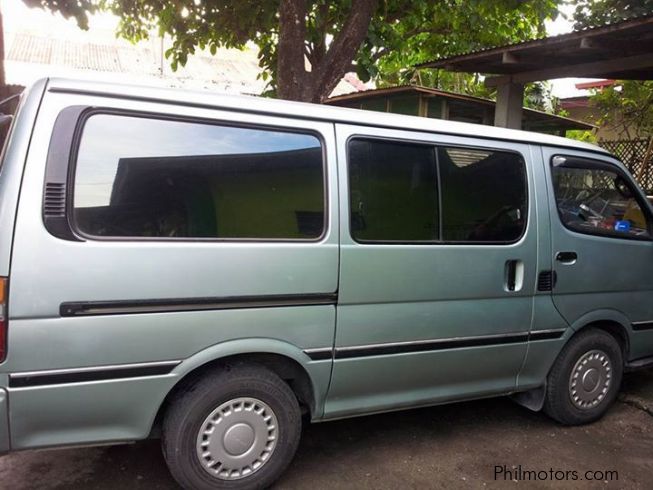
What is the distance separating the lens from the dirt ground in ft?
9.52

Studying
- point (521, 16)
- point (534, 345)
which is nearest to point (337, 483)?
point (534, 345)

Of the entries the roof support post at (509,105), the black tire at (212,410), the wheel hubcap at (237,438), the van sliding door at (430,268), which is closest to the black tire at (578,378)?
the van sliding door at (430,268)

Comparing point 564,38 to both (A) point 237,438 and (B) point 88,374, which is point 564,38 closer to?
(A) point 237,438

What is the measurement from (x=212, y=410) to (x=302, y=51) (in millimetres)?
4075

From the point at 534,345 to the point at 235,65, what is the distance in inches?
601

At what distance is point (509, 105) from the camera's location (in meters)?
7.77

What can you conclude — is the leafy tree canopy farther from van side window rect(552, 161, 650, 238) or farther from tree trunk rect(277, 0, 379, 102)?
van side window rect(552, 161, 650, 238)

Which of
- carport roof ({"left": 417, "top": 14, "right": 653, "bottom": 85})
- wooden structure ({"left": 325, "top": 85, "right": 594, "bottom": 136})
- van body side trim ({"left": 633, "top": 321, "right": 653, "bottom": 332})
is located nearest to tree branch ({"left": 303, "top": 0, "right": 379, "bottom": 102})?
carport roof ({"left": 417, "top": 14, "right": 653, "bottom": 85})

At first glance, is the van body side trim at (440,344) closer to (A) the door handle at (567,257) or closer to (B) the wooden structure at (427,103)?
(A) the door handle at (567,257)

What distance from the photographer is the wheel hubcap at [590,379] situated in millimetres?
3607

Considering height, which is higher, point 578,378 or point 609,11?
point 609,11

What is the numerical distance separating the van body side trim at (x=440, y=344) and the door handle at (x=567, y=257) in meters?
0.43

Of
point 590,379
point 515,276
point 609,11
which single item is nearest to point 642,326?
point 590,379

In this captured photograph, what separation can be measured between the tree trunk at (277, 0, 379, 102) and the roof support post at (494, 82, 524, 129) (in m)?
3.01
